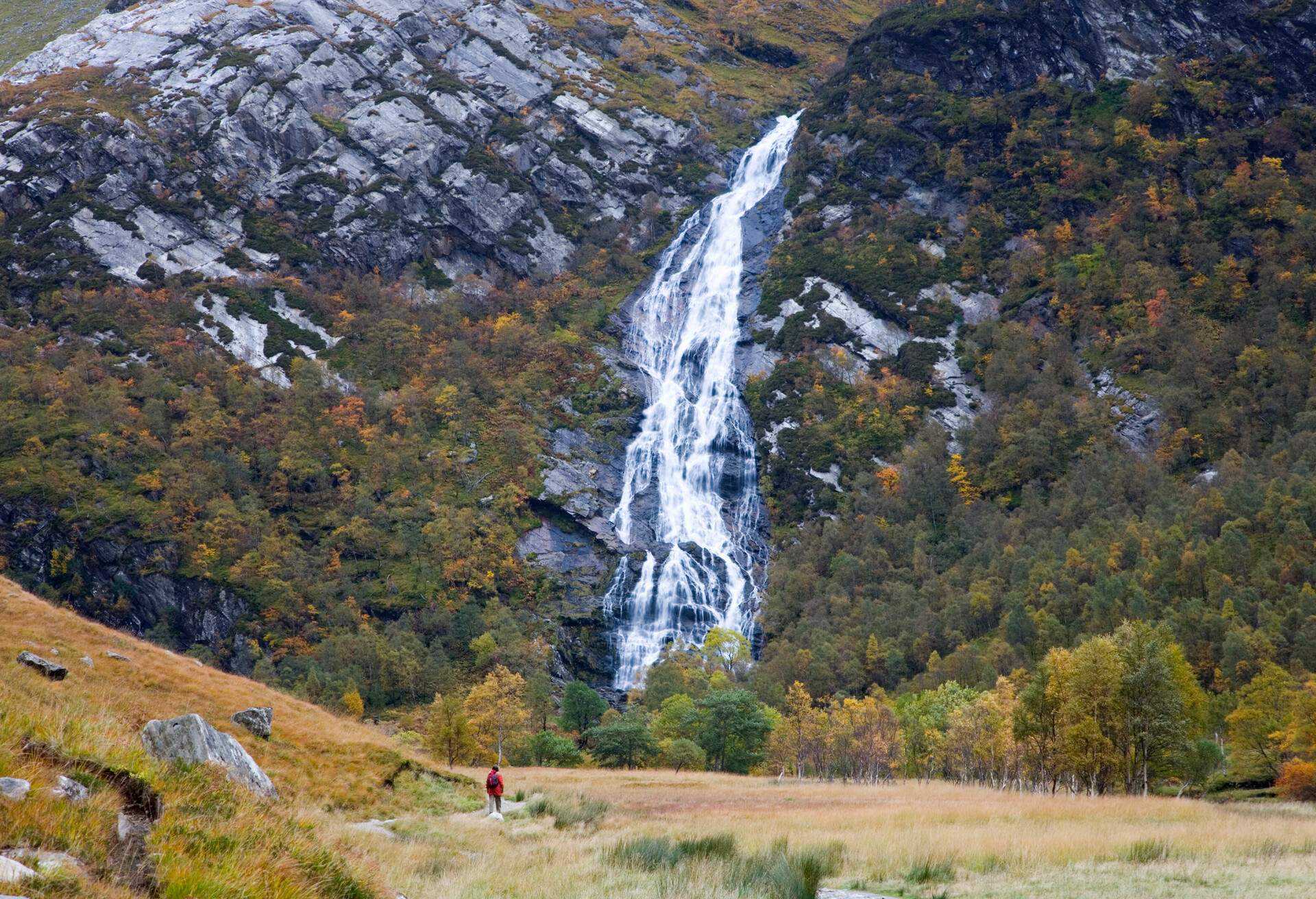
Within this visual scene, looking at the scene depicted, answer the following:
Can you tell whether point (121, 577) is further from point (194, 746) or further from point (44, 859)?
point (44, 859)

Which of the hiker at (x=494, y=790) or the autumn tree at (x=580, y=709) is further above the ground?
the hiker at (x=494, y=790)

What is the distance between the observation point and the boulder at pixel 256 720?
2366 centimetres

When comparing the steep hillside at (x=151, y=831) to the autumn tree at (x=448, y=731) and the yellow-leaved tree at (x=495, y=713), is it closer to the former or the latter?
the autumn tree at (x=448, y=731)

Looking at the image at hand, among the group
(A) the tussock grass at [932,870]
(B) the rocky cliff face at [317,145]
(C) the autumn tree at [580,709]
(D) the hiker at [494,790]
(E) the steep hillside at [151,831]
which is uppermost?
(B) the rocky cliff face at [317,145]

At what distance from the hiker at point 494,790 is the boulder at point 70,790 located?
54.6 feet

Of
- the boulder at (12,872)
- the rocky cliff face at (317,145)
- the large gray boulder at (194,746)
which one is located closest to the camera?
the boulder at (12,872)

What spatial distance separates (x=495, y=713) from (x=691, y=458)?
201 ft

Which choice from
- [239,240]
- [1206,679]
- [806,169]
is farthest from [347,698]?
[806,169]

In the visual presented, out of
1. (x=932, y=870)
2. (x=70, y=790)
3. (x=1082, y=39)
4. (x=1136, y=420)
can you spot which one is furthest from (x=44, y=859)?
(x=1082, y=39)

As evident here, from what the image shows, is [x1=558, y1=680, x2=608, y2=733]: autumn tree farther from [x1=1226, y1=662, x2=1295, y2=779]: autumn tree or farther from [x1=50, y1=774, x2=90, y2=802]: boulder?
[x1=50, y1=774, x2=90, y2=802]: boulder

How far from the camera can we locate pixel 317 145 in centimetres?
15712

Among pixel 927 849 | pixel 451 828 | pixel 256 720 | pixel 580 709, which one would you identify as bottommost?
pixel 580 709

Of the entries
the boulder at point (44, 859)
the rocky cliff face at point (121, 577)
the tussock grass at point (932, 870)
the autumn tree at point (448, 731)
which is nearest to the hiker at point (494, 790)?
the tussock grass at point (932, 870)

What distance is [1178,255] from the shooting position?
Answer: 132500 mm
